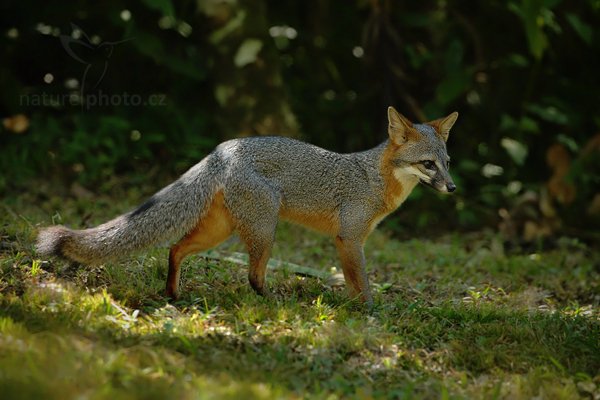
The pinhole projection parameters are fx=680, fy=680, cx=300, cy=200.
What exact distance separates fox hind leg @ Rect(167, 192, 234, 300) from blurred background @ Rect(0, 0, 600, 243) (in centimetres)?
417

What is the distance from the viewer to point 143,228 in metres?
5.18

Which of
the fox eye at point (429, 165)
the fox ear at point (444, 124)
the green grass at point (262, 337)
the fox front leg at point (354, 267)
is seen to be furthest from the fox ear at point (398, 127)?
the green grass at point (262, 337)

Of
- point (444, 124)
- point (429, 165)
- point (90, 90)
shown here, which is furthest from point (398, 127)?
point (90, 90)

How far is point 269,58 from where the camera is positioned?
10.3 metres

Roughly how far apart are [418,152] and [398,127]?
28cm

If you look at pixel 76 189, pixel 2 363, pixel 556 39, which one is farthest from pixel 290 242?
pixel 556 39

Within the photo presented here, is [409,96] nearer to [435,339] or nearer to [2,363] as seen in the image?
[435,339]

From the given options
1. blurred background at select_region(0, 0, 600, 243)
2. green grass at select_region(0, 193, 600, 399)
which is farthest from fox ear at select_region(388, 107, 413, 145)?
blurred background at select_region(0, 0, 600, 243)

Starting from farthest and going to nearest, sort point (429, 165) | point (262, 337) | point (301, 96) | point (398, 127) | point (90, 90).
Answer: point (301, 96) < point (90, 90) < point (398, 127) < point (429, 165) < point (262, 337)

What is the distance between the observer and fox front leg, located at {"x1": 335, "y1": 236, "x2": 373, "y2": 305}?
5.72m

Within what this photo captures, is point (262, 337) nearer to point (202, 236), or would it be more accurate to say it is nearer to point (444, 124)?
point (202, 236)

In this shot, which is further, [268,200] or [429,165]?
[429,165]

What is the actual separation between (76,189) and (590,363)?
22.0 ft

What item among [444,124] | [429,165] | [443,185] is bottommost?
[443,185]
